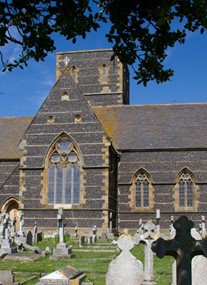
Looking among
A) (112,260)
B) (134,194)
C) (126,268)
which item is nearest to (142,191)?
(134,194)

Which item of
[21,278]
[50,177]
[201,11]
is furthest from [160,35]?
[50,177]

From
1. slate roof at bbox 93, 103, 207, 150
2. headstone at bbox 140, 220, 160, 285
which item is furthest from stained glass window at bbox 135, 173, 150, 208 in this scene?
headstone at bbox 140, 220, 160, 285

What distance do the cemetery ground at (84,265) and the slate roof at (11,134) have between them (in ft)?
39.8

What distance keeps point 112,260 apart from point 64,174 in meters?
17.8

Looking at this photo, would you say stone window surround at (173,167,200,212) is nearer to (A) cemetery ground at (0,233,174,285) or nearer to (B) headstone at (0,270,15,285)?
(A) cemetery ground at (0,233,174,285)

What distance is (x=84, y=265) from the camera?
15273mm

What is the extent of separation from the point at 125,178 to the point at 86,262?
45.4ft

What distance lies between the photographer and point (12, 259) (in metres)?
17.4

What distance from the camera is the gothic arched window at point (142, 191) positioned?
2933 centimetres

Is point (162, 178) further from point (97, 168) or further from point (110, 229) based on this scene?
point (110, 229)

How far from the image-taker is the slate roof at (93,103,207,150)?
29828mm

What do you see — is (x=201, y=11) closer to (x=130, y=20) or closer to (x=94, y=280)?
(x=130, y=20)

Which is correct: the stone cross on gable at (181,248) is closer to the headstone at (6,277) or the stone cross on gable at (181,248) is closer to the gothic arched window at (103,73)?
the headstone at (6,277)

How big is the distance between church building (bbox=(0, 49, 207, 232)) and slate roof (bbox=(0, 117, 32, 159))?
0.96 ft
